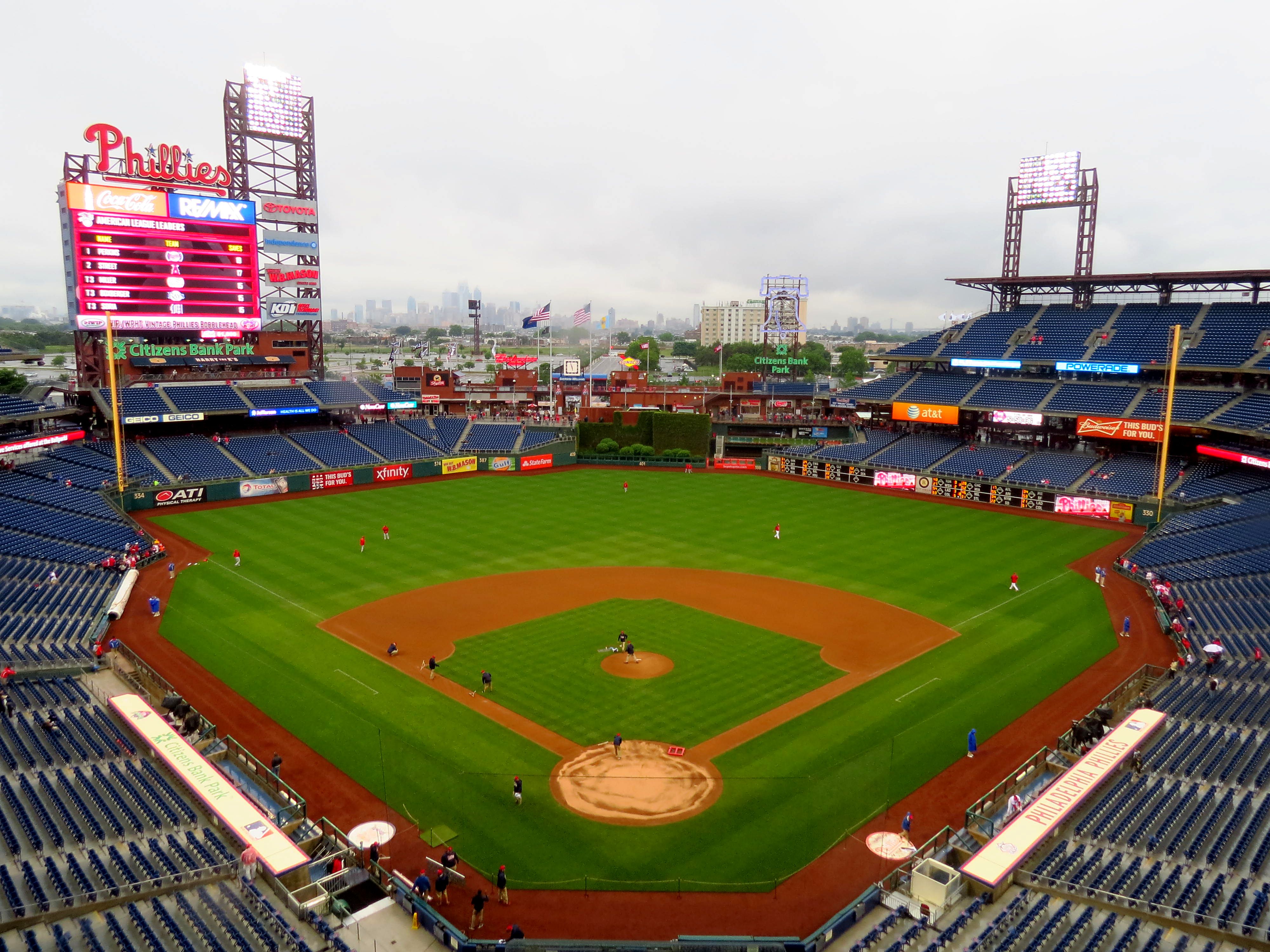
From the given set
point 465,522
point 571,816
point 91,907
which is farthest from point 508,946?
point 465,522

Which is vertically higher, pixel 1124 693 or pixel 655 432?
pixel 655 432

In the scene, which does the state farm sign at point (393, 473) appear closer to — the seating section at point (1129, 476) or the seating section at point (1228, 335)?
the seating section at point (1129, 476)

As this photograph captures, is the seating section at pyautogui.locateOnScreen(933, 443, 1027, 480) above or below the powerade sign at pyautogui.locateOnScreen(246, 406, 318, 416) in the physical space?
below

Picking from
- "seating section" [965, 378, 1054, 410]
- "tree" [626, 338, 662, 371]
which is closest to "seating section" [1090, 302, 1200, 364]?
"seating section" [965, 378, 1054, 410]

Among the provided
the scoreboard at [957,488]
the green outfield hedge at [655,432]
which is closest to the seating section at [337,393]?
the green outfield hedge at [655,432]

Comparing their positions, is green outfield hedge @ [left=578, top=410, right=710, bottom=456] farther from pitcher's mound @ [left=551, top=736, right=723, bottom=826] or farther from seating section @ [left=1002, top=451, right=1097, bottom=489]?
pitcher's mound @ [left=551, top=736, right=723, bottom=826]

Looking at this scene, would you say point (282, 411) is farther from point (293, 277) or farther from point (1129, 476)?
point (1129, 476)

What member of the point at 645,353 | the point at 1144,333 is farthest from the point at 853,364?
the point at 1144,333
